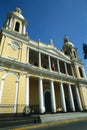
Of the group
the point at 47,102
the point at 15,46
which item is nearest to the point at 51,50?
the point at 15,46

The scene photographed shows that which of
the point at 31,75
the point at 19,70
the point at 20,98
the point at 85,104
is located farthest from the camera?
the point at 85,104

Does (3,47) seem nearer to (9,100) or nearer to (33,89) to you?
(9,100)

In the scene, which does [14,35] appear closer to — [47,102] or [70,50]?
[47,102]

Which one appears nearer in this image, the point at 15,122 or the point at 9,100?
the point at 15,122

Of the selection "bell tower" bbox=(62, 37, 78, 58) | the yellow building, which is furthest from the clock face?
"bell tower" bbox=(62, 37, 78, 58)

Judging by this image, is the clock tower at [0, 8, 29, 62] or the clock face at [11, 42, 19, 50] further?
the clock face at [11, 42, 19, 50]

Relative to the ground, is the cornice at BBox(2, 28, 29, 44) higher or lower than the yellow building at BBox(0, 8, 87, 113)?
higher

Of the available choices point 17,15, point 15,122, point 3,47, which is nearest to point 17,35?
point 3,47

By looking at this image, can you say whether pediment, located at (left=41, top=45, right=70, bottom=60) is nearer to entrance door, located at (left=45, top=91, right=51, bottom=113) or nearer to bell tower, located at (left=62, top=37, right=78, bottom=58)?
bell tower, located at (left=62, top=37, right=78, bottom=58)

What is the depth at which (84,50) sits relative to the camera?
12.2 metres

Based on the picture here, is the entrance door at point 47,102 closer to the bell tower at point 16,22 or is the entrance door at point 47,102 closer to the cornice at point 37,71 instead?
the cornice at point 37,71

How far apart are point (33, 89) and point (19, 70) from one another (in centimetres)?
593

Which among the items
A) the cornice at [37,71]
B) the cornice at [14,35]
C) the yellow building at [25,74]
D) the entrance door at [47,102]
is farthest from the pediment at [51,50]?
the entrance door at [47,102]

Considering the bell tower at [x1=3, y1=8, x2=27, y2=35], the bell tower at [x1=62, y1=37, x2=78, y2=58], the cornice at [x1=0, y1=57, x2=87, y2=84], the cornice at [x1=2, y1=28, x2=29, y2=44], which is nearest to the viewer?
the cornice at [x1=0, y1=57, x2=87, y2=84]
